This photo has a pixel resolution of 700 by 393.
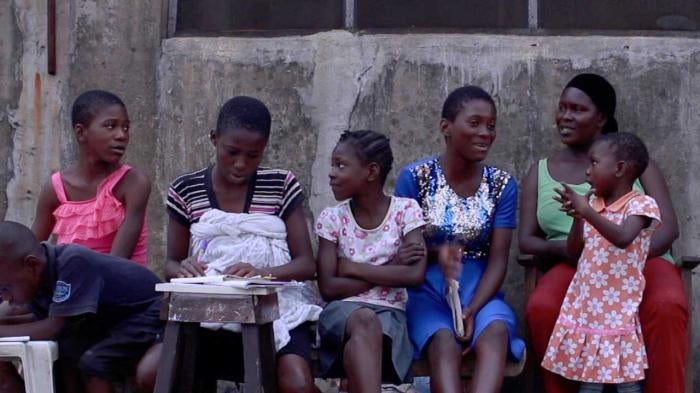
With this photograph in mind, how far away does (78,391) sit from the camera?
4809mm

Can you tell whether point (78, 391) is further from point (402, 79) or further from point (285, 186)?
point (402, 79)

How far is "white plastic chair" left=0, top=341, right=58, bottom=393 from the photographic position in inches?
174

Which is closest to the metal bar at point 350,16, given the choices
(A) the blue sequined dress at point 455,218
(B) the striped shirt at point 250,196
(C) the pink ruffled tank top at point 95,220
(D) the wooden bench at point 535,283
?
(A) the blue sequined dress at point 455,218

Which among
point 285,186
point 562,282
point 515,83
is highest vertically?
point 515,83

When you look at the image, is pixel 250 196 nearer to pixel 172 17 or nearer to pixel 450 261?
pixel 450 261

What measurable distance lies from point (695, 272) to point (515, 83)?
46.6 inches

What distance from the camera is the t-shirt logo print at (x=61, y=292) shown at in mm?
4586

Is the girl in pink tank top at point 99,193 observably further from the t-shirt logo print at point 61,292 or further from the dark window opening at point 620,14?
the dark window opening at point 620,14

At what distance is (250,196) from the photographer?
16.5 ft

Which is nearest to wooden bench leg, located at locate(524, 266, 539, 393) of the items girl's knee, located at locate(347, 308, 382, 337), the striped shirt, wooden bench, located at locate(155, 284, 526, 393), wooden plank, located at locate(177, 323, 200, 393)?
girl's knee, located at locate(347, 308, 382, 337)

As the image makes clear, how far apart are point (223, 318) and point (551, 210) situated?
1.68 metres

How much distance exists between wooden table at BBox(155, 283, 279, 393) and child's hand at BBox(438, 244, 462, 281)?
764 mm

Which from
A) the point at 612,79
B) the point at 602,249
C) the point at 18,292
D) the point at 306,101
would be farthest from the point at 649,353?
the point at 18,292

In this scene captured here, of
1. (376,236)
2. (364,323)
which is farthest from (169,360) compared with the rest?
(376,236)
